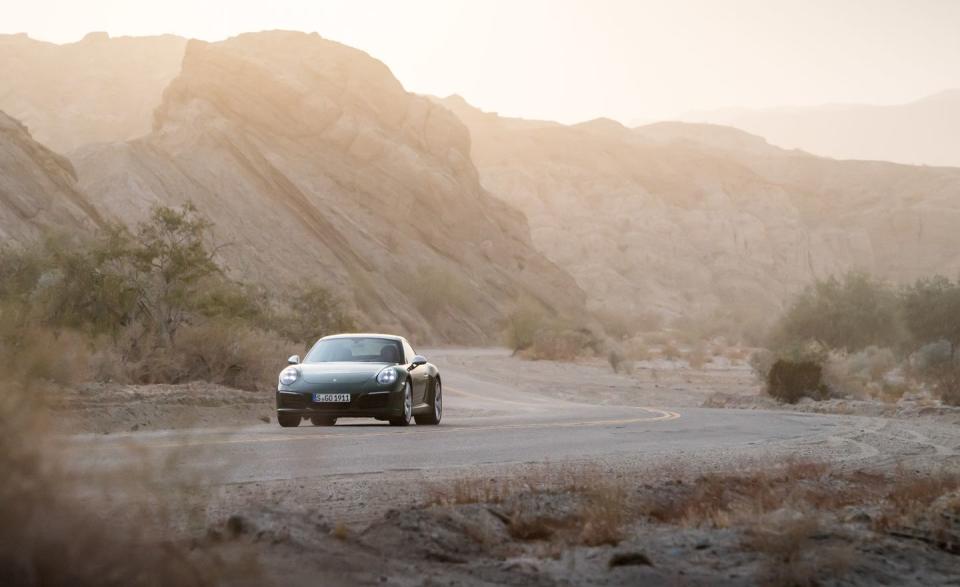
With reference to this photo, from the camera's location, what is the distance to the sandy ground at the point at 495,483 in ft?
22.3

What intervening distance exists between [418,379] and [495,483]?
9.18m

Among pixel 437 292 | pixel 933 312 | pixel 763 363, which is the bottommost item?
pixel 763 363

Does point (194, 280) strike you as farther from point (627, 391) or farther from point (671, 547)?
point (671, 547)

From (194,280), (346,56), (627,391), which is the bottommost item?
(627,391)

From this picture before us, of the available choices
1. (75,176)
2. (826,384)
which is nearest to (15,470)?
(826,384)

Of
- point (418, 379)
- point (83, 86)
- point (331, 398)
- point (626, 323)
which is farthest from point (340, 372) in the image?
point (83, 86)

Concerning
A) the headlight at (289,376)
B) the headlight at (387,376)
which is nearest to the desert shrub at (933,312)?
the headlight at (387,376)

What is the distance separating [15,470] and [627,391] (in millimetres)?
40845

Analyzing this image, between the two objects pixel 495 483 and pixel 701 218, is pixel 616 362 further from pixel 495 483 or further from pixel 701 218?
pixel 701 218

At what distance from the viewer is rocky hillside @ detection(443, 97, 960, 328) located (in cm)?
12419

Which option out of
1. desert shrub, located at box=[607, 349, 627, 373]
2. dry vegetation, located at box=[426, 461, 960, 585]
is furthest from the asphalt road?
desert shrub, located at box=[607, 349, 627, 373]

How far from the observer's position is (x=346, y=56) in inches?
4291

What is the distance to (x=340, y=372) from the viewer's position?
775 inches

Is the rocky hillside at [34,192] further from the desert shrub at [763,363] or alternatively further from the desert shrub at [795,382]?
the desert shrub at [795,382]
